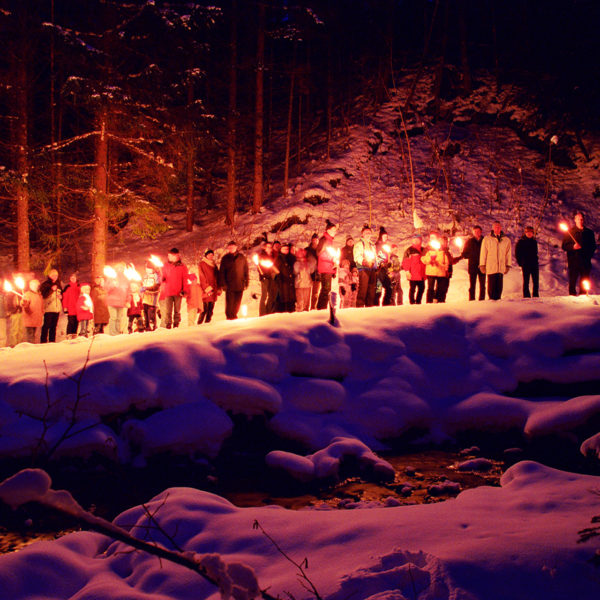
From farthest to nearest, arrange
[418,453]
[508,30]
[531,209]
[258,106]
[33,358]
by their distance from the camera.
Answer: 1. [508,30]
2. [258,106]
3. [531,209]
4. [33,358]
5. [418,453]

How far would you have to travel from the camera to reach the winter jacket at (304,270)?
503 inches

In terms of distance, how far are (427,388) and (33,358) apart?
19.3 feet

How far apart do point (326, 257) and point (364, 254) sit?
1.26 meters

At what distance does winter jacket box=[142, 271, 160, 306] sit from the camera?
13.4 m

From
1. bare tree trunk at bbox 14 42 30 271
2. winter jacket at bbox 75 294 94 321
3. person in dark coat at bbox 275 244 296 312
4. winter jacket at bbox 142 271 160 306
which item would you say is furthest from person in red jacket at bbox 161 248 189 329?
bare tree trunk at bbox 14 42 30 271

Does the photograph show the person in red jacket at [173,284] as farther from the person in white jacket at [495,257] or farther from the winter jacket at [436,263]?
the person in white jacket at [495,257]

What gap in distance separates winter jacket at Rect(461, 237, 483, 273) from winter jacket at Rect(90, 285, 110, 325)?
9.14 m

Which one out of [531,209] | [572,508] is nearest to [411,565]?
[572,508]

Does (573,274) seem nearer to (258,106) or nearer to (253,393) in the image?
(253,393)

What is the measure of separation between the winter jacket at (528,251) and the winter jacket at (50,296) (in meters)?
11.0

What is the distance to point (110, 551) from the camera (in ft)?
12.8

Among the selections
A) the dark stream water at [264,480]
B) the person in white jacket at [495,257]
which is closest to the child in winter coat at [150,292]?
the dark stream water at [264,480]

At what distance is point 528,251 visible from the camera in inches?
476

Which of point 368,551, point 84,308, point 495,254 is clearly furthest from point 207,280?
point 368,551
